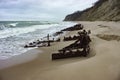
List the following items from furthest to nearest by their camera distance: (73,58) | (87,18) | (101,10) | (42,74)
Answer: (87,18), (101,10), (73,58), (42,74)

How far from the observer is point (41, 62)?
14250mm

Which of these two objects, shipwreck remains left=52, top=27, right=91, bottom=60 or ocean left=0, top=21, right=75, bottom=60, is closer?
shipwreck remains left=52, top=27, right=91, bottom=60

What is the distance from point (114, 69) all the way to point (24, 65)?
5.55m

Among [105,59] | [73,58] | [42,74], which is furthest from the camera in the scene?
[73,58]

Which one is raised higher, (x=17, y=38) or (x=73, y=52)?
(x=73, y=52)

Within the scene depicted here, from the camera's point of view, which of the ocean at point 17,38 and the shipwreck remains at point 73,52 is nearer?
the shipwreck remains at point 73,52

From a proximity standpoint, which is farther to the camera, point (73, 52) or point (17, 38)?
point (17, 38)

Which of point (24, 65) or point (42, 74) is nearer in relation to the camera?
point (42, 74)

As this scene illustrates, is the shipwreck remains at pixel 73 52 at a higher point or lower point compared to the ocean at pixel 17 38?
higher

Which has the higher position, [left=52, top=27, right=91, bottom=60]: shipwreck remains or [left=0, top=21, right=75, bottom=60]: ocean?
[left=52, top=27, right=91, bottom=60]: shipwreck remains

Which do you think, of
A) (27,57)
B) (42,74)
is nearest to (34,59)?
(27,57)

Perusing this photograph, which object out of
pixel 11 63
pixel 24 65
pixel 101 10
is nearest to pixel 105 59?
pixel 24 65

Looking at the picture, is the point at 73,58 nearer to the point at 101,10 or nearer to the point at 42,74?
the point at 42,74

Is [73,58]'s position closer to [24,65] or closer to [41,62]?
[41,62]
